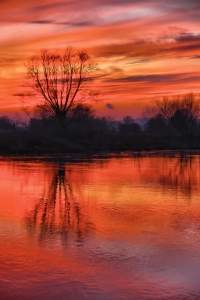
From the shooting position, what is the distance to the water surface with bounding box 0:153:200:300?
22.3 ft

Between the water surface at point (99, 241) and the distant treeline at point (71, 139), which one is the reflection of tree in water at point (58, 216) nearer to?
the water surface at point (99, 241)

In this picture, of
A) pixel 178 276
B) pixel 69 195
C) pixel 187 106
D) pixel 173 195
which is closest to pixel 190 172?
pixel 173 195

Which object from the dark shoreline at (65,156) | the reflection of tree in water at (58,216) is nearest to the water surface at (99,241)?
the reflection of tree in water at (58,216)

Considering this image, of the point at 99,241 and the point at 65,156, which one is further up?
the point at 65,156

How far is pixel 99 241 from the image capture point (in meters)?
9.27

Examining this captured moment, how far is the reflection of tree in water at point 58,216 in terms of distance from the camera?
10.1m

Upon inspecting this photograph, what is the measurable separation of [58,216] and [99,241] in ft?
8.50

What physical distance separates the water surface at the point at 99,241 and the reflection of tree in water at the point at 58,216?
0.02 m

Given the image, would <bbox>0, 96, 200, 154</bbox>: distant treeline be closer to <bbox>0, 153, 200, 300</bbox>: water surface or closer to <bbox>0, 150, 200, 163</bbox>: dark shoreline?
<bbox>0, 150, 200, 163</bbox>: dark shoreline

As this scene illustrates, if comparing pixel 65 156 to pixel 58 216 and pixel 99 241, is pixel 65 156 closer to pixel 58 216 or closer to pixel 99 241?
pixel 58 216

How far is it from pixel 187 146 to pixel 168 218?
4346 centimetres

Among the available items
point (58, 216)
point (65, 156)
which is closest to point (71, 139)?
point (65, 156)

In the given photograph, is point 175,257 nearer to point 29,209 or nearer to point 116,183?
point 29,209

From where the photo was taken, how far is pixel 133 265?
7.80 metres
